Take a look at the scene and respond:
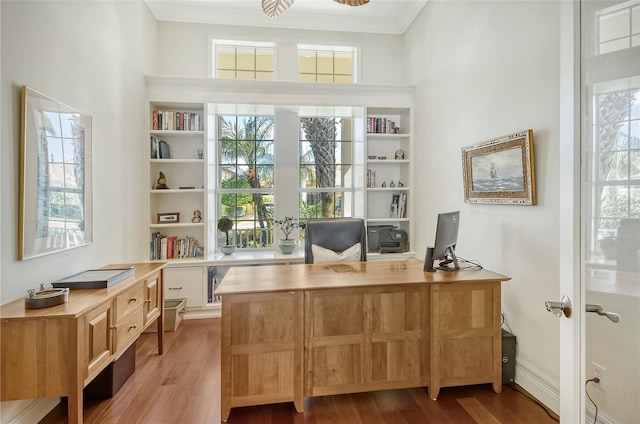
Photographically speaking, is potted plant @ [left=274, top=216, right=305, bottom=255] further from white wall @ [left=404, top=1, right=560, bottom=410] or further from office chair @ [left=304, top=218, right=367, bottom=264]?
white wall @ [left=404, top=1, right=560, bottom=410]

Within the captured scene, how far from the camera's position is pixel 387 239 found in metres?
3.91

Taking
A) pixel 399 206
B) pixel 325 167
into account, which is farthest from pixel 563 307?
pixel 325 167

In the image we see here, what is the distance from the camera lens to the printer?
391 cm

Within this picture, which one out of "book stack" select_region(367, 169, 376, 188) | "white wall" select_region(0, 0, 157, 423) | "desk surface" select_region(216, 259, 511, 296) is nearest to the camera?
"white wall" select_region(0, 0, 157, 423)

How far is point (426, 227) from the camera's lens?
12.0ft

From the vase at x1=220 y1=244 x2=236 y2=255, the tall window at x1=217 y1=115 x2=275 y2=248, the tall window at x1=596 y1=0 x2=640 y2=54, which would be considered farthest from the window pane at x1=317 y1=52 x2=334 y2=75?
the tall window at x1=596 y1=0 x2=640 y2=54

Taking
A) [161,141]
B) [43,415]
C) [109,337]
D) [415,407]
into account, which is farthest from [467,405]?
[161,141]

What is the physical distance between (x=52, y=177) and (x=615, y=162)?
109 inches

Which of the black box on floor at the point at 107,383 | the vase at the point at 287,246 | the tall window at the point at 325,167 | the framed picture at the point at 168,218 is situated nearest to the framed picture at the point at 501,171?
the tall window at the point at 325,167

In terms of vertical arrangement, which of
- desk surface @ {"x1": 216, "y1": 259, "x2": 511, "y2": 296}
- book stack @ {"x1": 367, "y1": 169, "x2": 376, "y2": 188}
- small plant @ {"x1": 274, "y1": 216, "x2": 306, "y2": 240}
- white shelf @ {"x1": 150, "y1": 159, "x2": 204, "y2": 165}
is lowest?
desk surface @ {"x1": 216, "y1": 259, "x2": 511, "y2": 296}

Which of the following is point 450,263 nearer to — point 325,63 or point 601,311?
point 601,311

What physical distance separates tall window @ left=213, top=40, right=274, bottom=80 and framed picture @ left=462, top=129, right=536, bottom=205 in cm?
274

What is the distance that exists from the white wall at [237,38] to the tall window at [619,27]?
332 centimetres

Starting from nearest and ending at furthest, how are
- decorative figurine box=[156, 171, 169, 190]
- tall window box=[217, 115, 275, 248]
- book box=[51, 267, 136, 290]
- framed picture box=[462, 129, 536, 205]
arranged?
book box=[51, 267, 136, 290] < framed picture box=[462, 129, 536, 205] < decorative figurine box=[156, 171, 169, 190] < tall window box=[217, 115, 275, 248]
